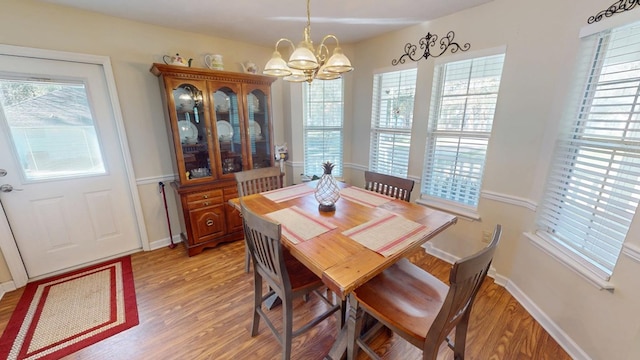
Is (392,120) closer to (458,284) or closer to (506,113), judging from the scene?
(506,113)

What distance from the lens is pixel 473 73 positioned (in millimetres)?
2074

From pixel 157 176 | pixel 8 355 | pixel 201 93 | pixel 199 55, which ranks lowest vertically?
pixel 8 355

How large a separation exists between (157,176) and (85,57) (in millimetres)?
1168

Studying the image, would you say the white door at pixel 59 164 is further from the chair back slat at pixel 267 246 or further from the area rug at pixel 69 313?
A: the chair back slat at pixel 267 246

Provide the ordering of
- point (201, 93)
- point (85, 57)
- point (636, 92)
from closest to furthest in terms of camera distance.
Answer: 1. point (636, 92)
2. point (85, 57)
3. point (201, 93)

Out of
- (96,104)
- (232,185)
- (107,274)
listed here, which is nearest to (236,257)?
(232,185)

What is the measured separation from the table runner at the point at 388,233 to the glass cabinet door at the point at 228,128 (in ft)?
6.00

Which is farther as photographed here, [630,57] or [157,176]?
[157,176]

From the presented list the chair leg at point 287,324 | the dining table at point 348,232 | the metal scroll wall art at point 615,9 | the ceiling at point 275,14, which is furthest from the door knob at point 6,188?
the metal scroll wall art at point 615,9

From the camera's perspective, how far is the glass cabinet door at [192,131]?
233 cm

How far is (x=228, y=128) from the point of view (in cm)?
267

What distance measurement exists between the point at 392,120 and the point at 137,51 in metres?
2.69

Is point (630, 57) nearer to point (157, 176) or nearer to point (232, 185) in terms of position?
point (232, 185)

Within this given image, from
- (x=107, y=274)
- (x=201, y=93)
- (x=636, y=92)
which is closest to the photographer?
(x=636, y=92)
